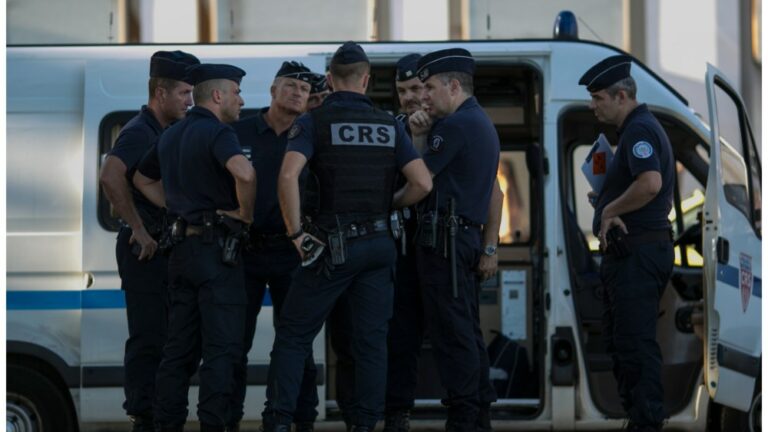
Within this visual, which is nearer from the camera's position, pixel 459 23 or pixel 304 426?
pixel 304 426

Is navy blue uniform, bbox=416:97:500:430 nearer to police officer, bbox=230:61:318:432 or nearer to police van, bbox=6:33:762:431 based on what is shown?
police officer, bbox=230:61:318:432

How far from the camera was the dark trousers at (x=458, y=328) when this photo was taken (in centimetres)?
580

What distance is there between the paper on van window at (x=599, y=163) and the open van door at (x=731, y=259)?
0.47 metres

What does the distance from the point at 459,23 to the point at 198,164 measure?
7803 millimetres

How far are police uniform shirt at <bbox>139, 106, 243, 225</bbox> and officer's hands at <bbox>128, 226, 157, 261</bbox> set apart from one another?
0.29 metres

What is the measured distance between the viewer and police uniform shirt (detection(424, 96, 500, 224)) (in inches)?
229

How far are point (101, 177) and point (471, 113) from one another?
1.63m

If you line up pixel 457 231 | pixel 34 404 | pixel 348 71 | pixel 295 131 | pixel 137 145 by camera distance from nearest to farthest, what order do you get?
1. pixel 295 131
2. pixel 348 71
3. pixel 457 231
4. pixel 137 145
5. pixel 34 404

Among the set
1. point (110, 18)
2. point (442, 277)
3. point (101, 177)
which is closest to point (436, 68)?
point (442, 277)

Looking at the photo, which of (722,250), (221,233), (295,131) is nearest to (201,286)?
(221,233)

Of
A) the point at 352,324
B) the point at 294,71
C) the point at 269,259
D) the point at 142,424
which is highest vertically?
the point at 294,71

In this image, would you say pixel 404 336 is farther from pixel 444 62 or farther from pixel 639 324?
pixel 444 62

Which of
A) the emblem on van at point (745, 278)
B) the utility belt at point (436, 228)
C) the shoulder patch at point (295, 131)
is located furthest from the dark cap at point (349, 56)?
the emblem on van at point (745, 278)

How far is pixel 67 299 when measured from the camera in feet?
21.5
